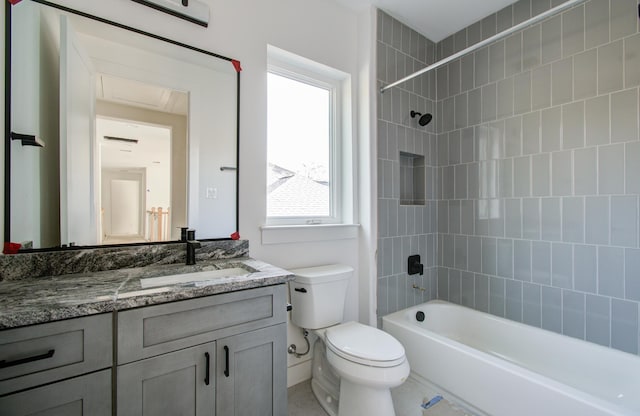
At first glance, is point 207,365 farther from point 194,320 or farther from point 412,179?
point 412,179

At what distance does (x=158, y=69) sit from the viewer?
143 centimetres

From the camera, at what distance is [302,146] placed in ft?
6.82

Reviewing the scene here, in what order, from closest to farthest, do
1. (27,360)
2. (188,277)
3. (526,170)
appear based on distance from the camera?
1. (27,360)
2. (188,277)
3. (526,170)

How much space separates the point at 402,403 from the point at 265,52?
2.30 metres

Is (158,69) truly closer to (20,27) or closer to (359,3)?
(20,27)

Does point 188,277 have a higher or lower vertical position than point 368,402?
higher

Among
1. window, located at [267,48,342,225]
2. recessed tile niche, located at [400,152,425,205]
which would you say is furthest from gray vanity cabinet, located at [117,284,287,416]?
recessed tile niche, located at [400,152,425,205]

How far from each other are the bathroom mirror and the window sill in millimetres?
244

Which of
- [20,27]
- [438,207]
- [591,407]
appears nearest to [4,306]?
[20,27]

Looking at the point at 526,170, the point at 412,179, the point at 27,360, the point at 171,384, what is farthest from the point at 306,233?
the point at 526,170

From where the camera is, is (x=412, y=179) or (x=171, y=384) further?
(x=412, y=179)

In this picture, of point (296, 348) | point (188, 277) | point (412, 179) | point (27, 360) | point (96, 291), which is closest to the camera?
point (27, 360)

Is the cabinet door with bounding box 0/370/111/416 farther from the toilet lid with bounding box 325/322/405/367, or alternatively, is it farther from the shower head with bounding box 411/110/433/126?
the shower head with bounding box 411/110/433/126

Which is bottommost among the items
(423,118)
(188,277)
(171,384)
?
(171,384)
